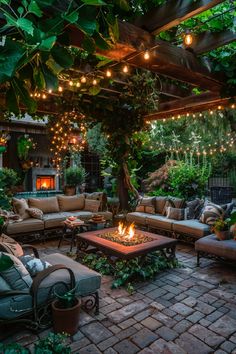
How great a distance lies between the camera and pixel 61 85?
4.76 meters

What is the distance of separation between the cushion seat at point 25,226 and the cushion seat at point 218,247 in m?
3.51

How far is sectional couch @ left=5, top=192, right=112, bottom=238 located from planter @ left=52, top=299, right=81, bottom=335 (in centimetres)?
335

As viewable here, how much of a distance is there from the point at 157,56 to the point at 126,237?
2.97 m

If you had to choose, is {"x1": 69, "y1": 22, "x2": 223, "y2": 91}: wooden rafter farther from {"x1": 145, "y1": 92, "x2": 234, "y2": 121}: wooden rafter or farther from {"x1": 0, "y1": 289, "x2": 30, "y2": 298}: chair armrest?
{"x1": 0, "y1": 289, "x2": 30, "y2": 298}: chair armrest

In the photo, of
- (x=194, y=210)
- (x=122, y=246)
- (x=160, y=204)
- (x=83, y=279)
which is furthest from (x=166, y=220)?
(x=83, y=279)

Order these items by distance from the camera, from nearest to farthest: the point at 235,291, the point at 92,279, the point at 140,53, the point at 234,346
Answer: the point at 234,346 → the point at 140,53 → the point at 92,279 → the point at 235,291

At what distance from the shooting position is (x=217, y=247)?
434 cm

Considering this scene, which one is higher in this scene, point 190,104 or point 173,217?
point 190,104

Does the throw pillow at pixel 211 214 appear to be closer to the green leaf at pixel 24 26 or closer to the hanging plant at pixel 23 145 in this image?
the green leaf at pixel 24 26

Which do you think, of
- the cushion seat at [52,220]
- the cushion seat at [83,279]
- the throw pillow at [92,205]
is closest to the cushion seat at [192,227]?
the throw pillow at [92,205]

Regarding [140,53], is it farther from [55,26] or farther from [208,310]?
[208,310]

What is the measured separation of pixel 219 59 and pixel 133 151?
11.4 ft

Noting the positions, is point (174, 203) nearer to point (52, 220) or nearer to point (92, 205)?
point (92, 205)


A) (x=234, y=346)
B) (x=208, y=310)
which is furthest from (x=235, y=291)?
(x=234, y=346)
